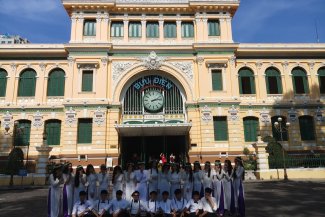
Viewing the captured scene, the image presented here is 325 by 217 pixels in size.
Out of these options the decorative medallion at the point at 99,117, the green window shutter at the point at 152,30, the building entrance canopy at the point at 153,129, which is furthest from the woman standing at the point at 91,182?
the green window shutter at the point at 152,30

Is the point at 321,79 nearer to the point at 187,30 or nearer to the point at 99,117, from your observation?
the point at 187,30

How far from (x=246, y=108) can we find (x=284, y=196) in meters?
15.8

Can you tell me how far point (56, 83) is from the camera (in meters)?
28.8

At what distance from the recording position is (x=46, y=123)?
2808cm

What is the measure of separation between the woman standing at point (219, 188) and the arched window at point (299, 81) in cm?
2290

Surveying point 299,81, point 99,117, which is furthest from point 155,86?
point 299,81

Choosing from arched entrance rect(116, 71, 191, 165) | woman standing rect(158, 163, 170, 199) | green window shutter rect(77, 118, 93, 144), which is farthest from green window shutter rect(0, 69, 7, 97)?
woman standing rect(158, 163, 170, 199)

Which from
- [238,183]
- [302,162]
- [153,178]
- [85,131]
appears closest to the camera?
[238,183]

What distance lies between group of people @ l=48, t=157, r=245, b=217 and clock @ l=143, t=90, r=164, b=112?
16432 millimetres

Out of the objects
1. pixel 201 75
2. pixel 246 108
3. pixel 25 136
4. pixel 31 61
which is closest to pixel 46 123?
pixel 25 136

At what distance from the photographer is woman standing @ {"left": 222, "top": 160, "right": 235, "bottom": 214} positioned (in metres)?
10.7

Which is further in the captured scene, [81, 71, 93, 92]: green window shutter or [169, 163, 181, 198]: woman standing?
[81, 71, 93, 92]: green window shutter

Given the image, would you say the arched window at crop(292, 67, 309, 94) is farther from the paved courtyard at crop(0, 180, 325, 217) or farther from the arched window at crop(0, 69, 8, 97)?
the arched window at crop(0, 69, 8, 97)

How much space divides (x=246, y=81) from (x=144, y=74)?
34.6 feet
